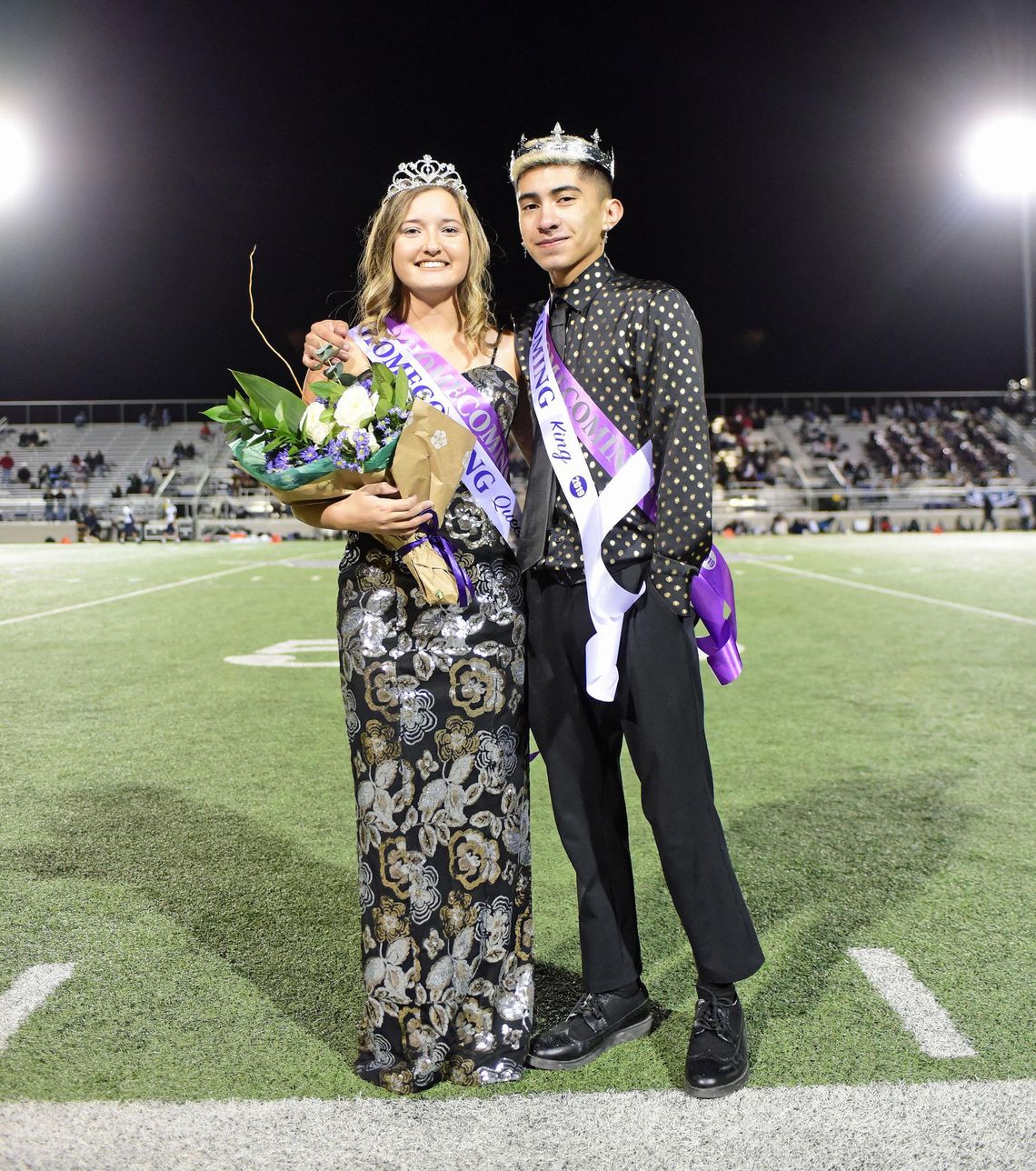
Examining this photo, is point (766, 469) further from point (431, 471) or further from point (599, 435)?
point (431, 471)

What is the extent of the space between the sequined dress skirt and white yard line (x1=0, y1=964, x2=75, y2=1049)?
2.47ft

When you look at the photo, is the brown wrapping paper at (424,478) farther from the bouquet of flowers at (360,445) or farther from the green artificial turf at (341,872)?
the green artificial turf at (341,872)

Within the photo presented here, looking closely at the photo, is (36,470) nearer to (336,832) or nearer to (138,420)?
(138,420)

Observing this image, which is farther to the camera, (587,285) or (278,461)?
(587,285)

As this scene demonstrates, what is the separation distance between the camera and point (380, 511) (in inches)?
80.7

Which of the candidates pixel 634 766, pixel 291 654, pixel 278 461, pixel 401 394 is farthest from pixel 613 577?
pixel 291 654

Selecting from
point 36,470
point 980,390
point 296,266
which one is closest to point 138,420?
point 36,470

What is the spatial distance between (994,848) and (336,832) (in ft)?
6.87

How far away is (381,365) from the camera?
2.10 metres

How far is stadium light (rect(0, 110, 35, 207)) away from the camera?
1043 inches

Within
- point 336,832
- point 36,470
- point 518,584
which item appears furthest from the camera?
point 36,470

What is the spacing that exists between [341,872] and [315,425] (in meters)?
1.77

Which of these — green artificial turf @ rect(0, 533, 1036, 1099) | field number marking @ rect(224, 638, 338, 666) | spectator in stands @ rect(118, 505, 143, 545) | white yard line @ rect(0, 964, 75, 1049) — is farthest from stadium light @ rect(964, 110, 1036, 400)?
Answer: white yard line @ rect(0, 964, 75, 1049)

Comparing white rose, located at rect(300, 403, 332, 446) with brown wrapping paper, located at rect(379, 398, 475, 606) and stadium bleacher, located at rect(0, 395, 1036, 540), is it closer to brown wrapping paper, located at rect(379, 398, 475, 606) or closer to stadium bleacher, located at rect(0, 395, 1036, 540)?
brown wrapping paper, located at rect(379, 398, 475, 606)
